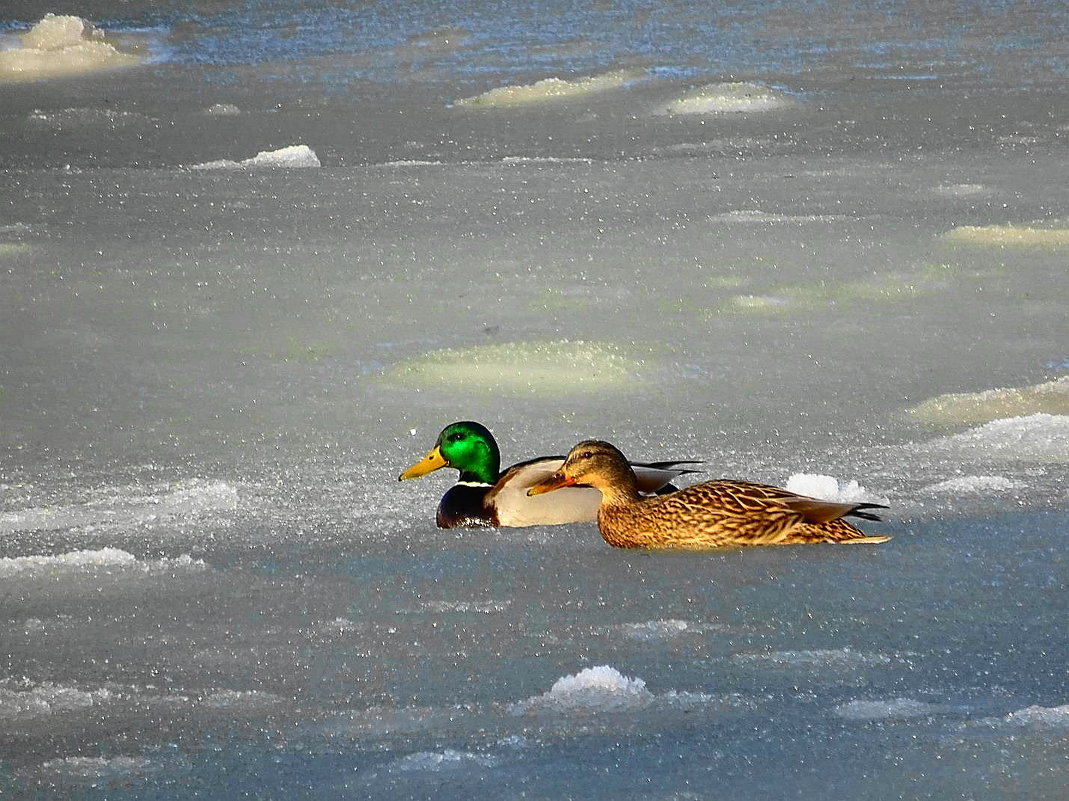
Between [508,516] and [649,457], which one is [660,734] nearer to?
[508,516]

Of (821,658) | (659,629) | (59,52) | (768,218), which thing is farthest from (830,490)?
(59,52)

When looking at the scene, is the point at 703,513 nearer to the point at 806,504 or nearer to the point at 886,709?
the point at 806,504

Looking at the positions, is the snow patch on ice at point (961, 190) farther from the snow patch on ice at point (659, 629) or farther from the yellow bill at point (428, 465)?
the snow patch on ice at point (659, 629)

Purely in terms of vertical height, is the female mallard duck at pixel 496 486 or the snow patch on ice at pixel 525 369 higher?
the snow patch on ice at pixel 525 369

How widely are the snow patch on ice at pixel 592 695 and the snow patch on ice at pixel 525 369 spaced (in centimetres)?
269

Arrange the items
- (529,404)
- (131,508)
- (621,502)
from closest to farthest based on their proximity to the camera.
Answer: (621,502) < (131,508) < (529,404)

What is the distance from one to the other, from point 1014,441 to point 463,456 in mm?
1689

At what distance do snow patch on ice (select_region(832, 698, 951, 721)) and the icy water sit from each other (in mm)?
12

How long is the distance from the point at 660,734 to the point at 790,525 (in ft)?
4.45

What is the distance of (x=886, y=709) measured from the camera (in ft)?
12.1

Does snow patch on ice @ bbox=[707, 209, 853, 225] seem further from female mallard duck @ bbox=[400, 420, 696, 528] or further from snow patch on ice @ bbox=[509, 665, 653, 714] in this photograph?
snow patch on ice @ bbox=[509, 665, 653, 714]

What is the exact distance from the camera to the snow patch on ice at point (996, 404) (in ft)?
19.6

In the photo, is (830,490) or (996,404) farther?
(996,404)

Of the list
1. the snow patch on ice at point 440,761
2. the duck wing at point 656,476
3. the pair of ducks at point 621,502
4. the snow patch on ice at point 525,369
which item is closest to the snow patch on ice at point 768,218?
the snow patch on ice at point 525,369
